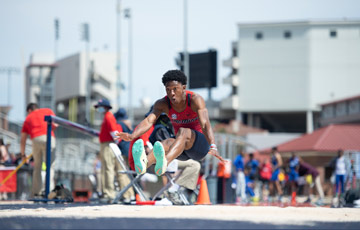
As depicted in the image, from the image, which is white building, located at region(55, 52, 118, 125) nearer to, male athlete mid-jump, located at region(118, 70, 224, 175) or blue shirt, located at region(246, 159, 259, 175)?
blue shirt, located at region(246, 159, 259, 175)

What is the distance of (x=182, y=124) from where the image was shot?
352 inches

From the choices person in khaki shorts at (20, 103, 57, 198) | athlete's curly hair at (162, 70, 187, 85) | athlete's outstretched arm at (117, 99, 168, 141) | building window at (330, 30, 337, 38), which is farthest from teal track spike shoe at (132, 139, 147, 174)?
building window at (330, 30, 337, 38)

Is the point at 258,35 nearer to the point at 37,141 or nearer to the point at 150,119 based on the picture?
the point at 37,141

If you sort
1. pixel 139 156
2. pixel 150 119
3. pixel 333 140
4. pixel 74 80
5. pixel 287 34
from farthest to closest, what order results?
pixel 74 80
pixel 287 34
pixel 333 140
pixel 150 119
pixel 139 156

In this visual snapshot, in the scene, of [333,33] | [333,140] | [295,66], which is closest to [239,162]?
[333,140]

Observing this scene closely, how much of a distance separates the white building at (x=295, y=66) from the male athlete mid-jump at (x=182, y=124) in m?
74.2

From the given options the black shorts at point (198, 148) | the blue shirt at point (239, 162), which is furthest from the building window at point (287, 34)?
the black shorts at point (198, 148)

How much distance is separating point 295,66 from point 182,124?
75474 millimetres

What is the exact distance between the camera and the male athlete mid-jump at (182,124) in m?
8.25

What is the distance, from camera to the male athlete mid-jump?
325 inches

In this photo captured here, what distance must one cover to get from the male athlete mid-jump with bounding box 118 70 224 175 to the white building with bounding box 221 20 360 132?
74198 millimetres

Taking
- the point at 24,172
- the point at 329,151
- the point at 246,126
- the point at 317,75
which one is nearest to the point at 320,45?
the point at 317,75

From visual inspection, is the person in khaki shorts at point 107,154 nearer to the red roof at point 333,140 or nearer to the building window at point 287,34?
the red roof at point 333,140

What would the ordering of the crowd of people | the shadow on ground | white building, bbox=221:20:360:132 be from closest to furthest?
the shadow on ground, the crowd of people, white building, bbox=221:20:360:132
